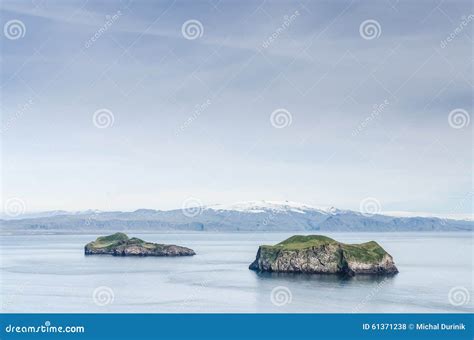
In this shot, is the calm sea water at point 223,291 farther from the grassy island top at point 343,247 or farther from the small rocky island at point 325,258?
the grassy island top at point 343,247

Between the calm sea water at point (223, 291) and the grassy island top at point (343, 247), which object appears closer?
the calm sea water at point (223, 291)

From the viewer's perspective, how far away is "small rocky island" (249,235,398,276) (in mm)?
150125

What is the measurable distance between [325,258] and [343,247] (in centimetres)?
614

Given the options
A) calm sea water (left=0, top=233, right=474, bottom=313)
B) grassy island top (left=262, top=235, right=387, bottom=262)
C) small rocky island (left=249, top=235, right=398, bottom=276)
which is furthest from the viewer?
grassy island top (left=262, top=235, right=387, bottom=262)

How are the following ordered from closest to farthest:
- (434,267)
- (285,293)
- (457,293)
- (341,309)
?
(341,309), (285,293), (457,293), (434,267)

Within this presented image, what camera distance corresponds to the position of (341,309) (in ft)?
327

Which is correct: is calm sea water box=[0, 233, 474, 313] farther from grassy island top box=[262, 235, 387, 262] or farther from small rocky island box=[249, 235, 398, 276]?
grassy island top box=[262, 235, 387, 262]

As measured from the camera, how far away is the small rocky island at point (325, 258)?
5910 inches

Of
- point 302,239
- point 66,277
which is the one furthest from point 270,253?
point 66,277

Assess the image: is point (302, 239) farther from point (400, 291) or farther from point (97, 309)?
point (97, 309)

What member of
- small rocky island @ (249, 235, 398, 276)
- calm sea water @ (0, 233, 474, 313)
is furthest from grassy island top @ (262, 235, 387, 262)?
calm sea water @ (0, 233, 474, 313)

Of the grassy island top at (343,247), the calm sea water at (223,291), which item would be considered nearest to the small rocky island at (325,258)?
the grassy island top at (343,247)

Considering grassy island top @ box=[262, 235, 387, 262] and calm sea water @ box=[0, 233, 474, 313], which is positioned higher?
grassy island top @ box=[262, 235, 387, 262]
